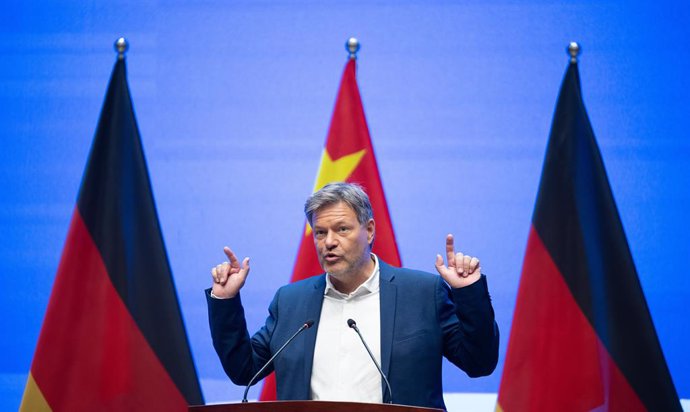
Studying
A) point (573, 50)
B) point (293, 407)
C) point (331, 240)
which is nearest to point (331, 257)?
point (331, 240)

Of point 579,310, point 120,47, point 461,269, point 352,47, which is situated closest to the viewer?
point 461,269

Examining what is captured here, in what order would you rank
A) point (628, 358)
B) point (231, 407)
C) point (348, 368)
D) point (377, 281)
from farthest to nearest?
point (628, 358), point (377, 281), point (348, 368), point (231, 407)

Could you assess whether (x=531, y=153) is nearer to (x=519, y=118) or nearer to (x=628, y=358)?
(x=519, y=118)

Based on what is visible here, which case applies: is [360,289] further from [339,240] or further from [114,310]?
[114,310]

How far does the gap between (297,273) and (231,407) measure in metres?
1.39

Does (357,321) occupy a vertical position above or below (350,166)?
below

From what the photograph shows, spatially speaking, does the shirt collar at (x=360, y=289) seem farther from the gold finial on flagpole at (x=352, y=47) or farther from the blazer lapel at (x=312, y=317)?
the gold finial on flagpole at (x=352, y=47)

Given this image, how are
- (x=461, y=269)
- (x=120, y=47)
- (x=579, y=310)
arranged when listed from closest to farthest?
(x=461, y=269) < (x=579, y=310) < (x=120, y=47)

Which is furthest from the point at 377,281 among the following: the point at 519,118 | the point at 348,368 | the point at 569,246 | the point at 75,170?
the point at 75,170

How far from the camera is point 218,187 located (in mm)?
3895

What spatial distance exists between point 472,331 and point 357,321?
349mm

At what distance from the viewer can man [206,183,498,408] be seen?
8.18 feet

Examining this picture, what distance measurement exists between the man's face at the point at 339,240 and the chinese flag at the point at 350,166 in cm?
76

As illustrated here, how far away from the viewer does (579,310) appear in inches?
117
